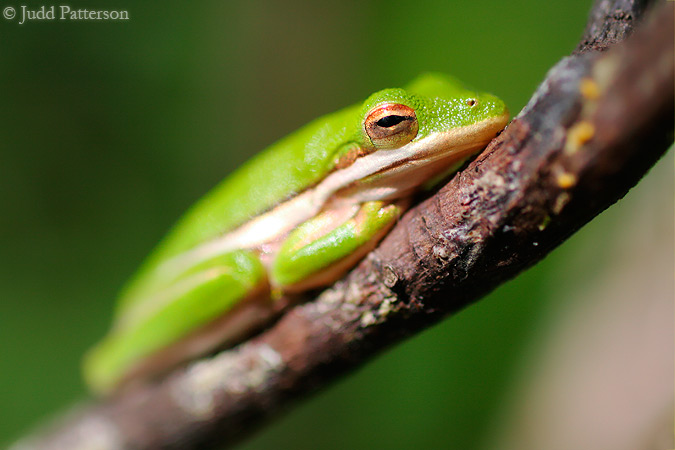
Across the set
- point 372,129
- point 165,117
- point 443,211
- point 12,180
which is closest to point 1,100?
point 12,180

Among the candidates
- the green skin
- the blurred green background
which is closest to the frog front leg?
the green skin

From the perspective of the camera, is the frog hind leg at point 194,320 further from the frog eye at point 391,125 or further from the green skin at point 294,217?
the frog eye at point 391,125

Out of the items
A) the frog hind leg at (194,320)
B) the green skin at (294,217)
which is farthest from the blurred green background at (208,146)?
the green skin at (294,217)

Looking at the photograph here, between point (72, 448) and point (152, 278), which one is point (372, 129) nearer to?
point (152, 278)

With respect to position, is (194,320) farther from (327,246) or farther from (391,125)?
(391,125)

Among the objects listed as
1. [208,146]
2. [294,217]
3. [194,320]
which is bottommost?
[194,320]

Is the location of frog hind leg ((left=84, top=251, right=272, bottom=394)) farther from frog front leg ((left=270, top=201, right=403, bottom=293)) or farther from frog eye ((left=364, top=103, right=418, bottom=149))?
frog eye ((left=364, top=103, right=418, bottom=149))

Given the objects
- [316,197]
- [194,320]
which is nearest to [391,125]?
[316,197]

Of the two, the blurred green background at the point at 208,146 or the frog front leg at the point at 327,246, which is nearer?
the frog front leg at the point at 327,246
